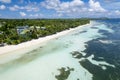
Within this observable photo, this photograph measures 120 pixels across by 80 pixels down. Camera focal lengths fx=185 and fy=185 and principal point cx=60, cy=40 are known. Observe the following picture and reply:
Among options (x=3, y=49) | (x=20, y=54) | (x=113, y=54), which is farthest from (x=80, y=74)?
(x=3, y=49)

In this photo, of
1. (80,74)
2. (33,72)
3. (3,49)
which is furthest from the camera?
(3,49)

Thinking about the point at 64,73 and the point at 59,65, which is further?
the point at 59,65

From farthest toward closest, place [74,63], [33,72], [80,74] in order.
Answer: [74,63], [33,72], [80,74]

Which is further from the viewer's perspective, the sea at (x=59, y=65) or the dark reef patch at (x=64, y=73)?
the sea at (x=59, y=65)

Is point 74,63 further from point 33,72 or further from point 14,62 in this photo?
point 14,62

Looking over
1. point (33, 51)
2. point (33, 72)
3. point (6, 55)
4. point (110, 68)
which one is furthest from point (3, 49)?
point (110, 68)

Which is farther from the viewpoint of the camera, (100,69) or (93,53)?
(93,53)

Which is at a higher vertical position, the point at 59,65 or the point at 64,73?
the point at 64,73

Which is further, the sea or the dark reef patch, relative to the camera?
the sea

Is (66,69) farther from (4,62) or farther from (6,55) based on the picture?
(6,55)
